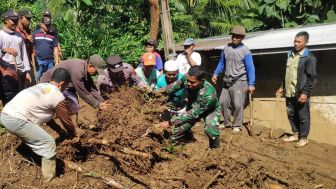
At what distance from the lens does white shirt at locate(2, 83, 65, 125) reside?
5148 millimetres

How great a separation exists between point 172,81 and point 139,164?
1666 millimetres

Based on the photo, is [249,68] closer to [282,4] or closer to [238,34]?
[238,34]

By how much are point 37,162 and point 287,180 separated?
12.5 ft

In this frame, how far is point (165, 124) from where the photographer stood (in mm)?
6328

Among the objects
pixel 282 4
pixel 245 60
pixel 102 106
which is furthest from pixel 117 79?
pixel 282 4

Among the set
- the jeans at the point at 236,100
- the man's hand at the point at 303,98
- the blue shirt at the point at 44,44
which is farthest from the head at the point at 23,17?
the man's hand at the point at 303,98

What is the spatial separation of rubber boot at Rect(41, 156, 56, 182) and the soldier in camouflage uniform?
6.48 feet

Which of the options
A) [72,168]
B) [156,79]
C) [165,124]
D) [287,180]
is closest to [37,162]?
[72,168]

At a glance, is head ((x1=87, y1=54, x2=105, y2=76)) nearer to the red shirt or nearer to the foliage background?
the red shirt

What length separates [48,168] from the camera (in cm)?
560

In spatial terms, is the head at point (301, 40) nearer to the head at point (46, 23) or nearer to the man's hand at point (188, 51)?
the man's hand at point (188, 51)

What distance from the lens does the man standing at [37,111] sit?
5168 mm

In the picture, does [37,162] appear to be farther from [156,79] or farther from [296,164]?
[296,164]

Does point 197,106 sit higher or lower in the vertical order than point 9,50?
lower
